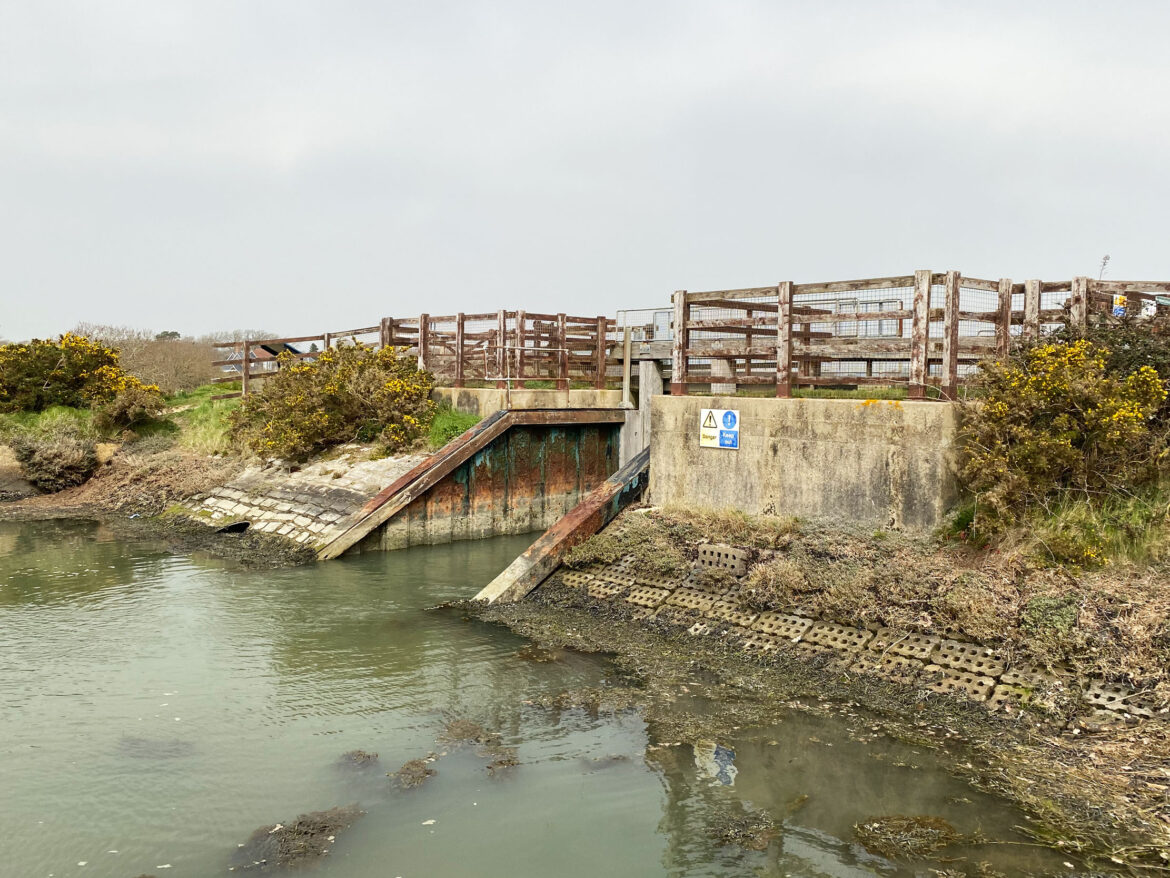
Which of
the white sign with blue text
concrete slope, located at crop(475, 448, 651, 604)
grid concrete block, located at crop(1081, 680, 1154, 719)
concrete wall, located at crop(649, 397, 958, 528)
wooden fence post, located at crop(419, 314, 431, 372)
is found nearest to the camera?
grid concrete block, located at crop(1081, 680, 1154, 719)

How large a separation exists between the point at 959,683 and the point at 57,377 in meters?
23.7

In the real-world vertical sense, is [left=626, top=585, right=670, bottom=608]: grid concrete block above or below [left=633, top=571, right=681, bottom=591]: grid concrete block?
below

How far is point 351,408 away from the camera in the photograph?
19344 mm

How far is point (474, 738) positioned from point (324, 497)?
32.5ft

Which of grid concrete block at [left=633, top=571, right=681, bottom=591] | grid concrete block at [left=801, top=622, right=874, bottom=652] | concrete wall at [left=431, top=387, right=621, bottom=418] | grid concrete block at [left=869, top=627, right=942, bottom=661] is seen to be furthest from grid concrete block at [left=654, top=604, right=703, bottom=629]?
concrete wall at [left=431, top=387, right=621, bottom=418]

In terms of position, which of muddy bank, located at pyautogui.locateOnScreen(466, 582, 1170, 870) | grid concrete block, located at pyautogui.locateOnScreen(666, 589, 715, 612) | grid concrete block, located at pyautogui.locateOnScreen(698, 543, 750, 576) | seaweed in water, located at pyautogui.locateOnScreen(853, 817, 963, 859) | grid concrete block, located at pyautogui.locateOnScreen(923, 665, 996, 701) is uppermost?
grid concrete block, located at pyautogui.locateOnScreen(698, 543, 750, 576)

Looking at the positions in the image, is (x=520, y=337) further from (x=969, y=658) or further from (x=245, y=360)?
(x=969, y=658)

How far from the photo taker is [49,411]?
2314 centimetres

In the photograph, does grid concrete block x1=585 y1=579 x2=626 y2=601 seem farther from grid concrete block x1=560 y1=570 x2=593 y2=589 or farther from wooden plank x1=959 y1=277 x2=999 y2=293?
wooden plank x1=959 y1=277 x2=999 y2=293

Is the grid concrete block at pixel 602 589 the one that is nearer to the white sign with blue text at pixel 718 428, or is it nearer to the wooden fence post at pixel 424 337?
the white sign with blue text at pixel 718 428

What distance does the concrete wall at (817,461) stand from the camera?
10617 mm

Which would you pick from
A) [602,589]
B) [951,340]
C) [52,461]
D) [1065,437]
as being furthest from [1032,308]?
[52,461]

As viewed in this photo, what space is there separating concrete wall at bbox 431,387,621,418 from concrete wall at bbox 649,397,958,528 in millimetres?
5349

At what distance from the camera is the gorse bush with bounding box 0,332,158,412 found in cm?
2355
